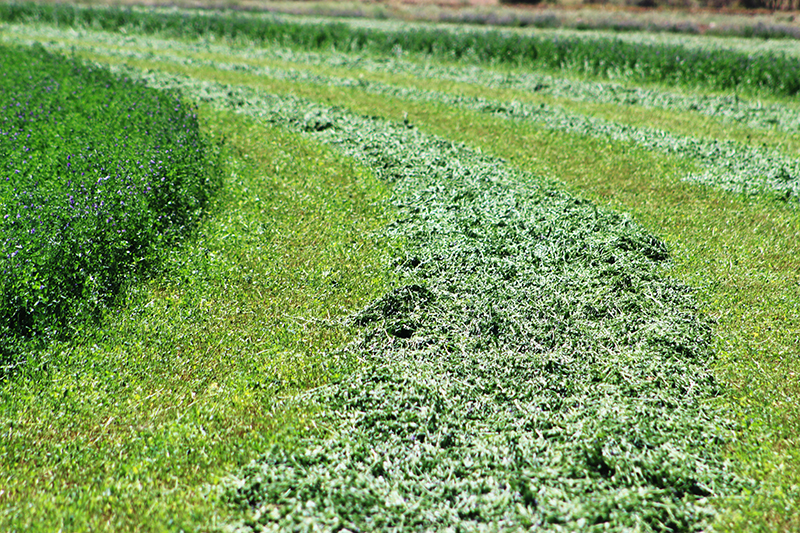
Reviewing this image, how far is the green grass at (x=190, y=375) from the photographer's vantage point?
401 cm

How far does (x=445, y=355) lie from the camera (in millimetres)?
5246

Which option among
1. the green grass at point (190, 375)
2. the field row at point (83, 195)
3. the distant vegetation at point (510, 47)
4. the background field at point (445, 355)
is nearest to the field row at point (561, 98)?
the background field at point (445, 355)

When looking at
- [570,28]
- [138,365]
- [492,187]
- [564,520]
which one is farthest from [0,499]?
[570,28]

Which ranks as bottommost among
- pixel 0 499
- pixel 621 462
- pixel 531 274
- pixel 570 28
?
pixel 0 499

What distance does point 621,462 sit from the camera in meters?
4.05

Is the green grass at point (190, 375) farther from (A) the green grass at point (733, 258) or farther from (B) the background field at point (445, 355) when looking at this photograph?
(A) the green grass at point (733, 258)

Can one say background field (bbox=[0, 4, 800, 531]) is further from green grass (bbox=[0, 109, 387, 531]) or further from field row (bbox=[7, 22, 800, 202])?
field row (bbox=[7, 22, 800, 202])

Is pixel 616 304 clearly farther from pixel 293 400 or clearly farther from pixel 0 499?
pixel 0 499

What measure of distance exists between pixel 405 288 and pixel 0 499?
3.72 m

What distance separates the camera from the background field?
3947 millimetres

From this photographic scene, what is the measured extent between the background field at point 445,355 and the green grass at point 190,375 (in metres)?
0.02

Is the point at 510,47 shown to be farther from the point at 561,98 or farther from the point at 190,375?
the point at 190,375

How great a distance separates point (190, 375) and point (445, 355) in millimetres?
2205

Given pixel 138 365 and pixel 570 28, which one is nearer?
pixel 138 365
